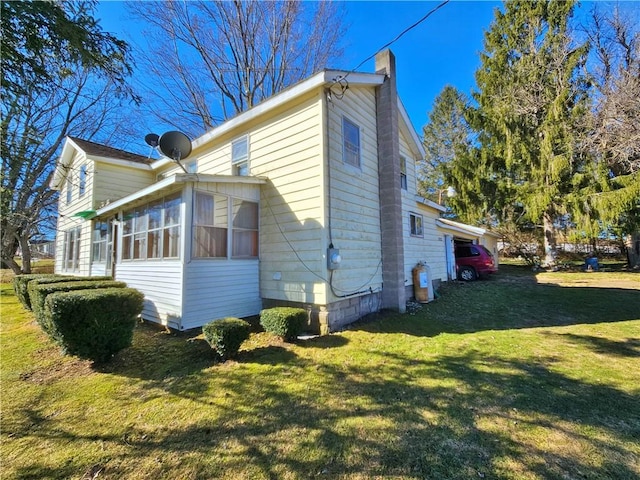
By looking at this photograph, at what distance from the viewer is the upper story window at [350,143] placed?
727 cm

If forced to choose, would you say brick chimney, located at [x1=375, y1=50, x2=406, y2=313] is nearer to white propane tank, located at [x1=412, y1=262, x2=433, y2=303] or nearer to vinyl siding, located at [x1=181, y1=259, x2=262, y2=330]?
white propane tank, located at [x1=412, y1=262, x2=433, y2=303]

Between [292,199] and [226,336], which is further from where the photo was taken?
[292,199]

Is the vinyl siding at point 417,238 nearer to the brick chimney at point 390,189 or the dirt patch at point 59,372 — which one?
the brick chimney at point 390,189

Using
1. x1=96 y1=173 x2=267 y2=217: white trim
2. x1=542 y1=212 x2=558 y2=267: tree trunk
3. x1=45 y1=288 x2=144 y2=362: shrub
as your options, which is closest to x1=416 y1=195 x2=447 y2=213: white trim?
x1=96 y1=173 x2=267 y2=217: white trim

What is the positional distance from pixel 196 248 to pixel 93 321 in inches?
94.9

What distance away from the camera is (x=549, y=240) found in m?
18.0

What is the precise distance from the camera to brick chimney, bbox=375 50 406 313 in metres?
8.03

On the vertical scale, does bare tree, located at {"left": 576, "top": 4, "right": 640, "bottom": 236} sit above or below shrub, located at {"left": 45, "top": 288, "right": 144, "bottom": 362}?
above

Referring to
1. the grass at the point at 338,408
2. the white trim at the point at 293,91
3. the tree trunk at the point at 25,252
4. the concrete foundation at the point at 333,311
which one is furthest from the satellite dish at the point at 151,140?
the tree trunk at the point at 25,252

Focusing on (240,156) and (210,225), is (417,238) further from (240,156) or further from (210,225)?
(210,225)

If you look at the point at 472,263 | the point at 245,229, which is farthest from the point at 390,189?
the point at 472,263

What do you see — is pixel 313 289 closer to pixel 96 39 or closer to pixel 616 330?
pixel 96 39

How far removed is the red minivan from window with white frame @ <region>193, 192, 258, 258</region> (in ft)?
39.1

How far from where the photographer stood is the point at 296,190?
22.6ft
